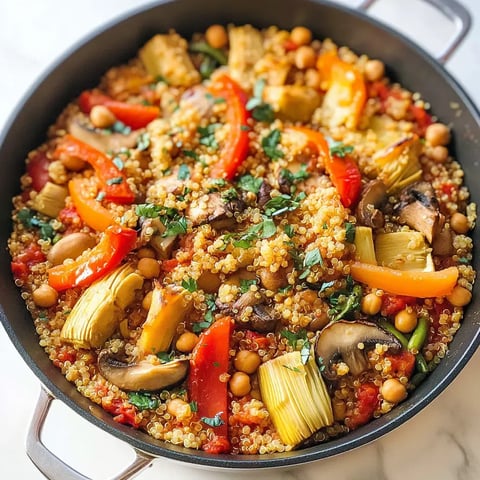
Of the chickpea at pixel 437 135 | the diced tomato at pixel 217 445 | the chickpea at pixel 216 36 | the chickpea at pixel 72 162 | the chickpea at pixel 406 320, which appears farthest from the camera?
the chickpea at pixel 216 36

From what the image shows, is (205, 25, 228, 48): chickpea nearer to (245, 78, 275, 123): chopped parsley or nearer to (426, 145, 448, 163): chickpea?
(245, 78, 275, 123): chopped parsley

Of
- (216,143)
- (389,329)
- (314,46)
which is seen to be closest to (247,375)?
(389,329)

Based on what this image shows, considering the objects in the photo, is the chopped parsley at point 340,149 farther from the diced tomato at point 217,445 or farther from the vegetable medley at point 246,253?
the diced tomato at point 217,445

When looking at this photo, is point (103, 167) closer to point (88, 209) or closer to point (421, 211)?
point (88, 209)

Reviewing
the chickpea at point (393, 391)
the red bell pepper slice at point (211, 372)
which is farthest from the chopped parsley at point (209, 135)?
the chickpea at point (393, 391)

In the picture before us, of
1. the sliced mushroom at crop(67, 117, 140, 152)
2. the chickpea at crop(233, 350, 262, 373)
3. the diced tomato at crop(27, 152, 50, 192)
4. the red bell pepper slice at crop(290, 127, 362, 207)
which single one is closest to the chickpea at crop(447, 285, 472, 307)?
the red bell pepper slice at crop(290, 127, 362, 207)

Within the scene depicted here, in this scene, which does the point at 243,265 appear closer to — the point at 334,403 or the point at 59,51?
the point at 334,403

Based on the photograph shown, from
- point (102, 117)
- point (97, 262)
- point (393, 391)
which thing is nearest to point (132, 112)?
point (102, 117)
